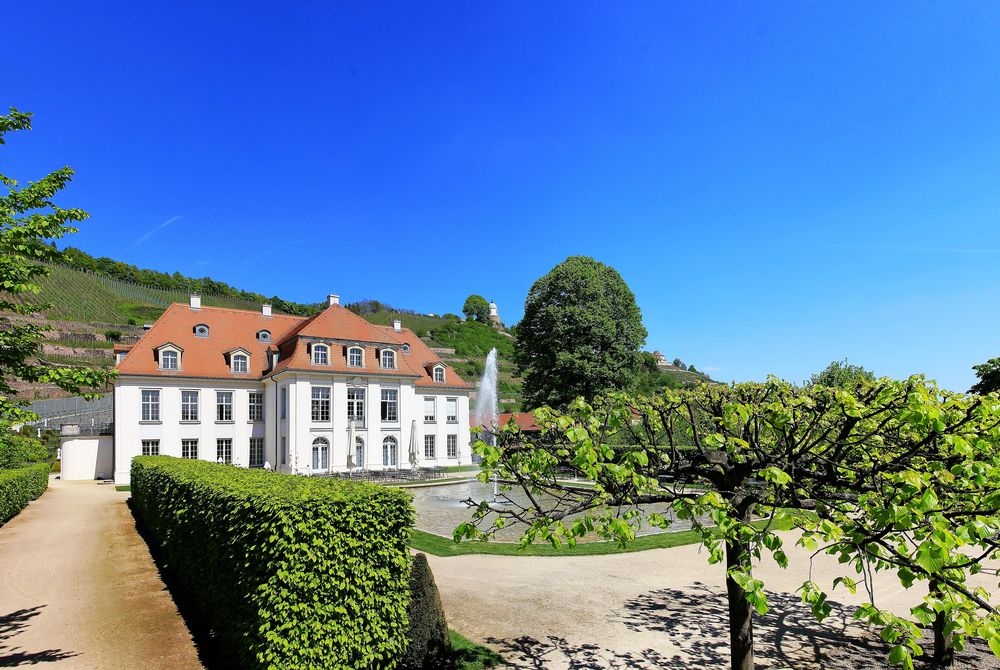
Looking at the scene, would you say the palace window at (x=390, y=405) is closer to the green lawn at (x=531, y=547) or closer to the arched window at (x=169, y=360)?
the arched window at (x=169, y=360)

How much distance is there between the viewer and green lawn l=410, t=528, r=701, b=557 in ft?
44.9

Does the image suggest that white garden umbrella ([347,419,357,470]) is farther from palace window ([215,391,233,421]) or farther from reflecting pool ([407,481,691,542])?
palace window ([215,391,233,421])

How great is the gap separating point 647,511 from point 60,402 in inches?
2486

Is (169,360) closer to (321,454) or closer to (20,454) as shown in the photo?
(20,454)

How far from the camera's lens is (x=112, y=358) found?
67062mm

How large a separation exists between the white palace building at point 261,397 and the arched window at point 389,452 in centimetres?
7

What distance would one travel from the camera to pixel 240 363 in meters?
36.3

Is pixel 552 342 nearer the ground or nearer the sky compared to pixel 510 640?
nearer the sky

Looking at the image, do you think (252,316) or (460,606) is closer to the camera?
(460,606)

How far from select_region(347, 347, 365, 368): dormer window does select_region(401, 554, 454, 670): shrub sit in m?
30.0

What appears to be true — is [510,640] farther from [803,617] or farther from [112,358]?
[112,358]

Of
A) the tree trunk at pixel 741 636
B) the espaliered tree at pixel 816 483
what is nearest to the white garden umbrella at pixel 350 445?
the espaliered tree at pixel 816 483

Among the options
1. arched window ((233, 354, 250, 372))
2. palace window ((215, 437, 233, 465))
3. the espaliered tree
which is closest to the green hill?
arched window ((233, 354, 250, 372))

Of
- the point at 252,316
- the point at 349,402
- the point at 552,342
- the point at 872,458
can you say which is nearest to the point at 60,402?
the point at 252,316
